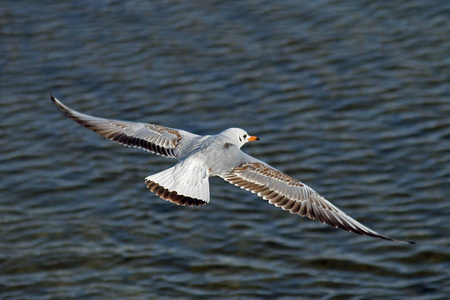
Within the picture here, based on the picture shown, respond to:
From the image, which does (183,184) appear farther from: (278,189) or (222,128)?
(222,128)

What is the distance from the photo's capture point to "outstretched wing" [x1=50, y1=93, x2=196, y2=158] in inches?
354

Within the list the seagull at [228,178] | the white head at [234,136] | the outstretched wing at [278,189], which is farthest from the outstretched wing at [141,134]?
the outstretched wing at [278,189]

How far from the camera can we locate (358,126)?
41.4 ft

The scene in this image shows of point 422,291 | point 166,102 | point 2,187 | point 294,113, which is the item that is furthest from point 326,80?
point 2,187

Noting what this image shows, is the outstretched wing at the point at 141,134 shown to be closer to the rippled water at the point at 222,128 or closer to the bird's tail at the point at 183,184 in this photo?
the bird's tail at the point at 183,184

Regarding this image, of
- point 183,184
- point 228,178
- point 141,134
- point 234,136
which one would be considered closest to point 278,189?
point 228,178

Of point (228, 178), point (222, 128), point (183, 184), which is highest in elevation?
point (183, 184)

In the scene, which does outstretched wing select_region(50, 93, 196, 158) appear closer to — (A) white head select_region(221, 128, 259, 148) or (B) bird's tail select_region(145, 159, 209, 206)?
(A) white head select_region(221, 128, 259, 148)

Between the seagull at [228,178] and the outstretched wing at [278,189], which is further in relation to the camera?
the outstretched wing at [278,189]

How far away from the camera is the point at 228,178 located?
8.45 meters

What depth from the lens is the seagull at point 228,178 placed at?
307 inches

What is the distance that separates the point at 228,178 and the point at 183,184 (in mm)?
776

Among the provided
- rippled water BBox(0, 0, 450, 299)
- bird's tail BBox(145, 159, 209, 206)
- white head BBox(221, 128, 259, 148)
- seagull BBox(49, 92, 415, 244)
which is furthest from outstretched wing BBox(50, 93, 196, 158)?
rippled water BBox(0, 0, 450, 299)

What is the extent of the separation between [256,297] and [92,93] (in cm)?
544
